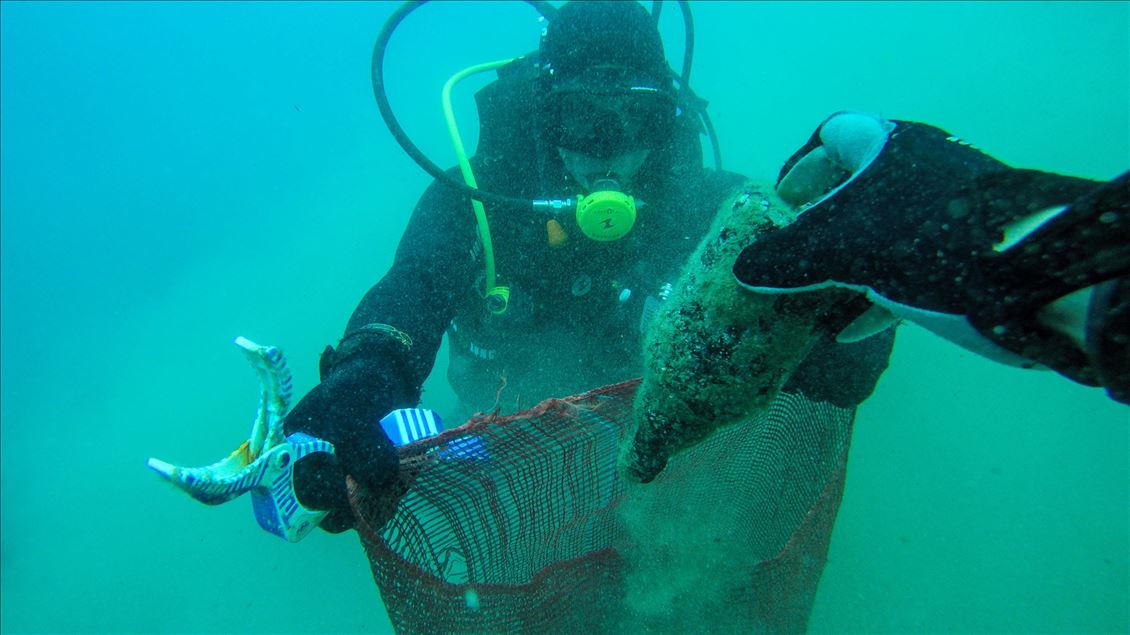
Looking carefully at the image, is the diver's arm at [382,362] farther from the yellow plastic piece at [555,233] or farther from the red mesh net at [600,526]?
the yellow plastic piece at [555,233]

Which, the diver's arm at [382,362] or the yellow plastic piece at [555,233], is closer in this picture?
the diver's arm at [382,362]

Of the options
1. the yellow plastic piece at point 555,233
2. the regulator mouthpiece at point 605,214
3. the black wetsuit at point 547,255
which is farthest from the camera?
the yellow plastic piece at point 555,233

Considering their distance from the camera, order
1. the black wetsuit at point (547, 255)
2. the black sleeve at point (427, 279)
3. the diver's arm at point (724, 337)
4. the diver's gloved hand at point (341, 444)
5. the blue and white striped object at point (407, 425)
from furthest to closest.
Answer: the black wetsuit at point (547, 255), the black sleeve at point (427, 279), the blue and white striped object at point (407, 425), the diver's gloved hand at point (341, 444), the diver's arm at point (724, 337)

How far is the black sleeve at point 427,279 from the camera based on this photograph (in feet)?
7.27

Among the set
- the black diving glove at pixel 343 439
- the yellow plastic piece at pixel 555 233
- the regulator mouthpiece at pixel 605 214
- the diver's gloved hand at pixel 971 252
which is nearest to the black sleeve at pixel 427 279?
the black diving glove at pixel 343 439

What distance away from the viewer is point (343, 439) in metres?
1.46

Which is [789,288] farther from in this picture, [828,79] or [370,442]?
[828,79]

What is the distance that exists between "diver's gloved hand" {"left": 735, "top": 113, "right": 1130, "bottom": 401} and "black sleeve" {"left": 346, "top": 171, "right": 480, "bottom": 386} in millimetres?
1571

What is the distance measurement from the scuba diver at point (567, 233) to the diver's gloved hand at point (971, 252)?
43.3 inches

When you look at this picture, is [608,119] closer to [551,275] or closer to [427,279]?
[551,275]

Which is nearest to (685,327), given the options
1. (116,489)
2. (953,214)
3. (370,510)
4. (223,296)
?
(953,214)

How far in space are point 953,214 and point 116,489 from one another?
491 inches

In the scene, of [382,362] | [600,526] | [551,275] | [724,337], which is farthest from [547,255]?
[724,337]

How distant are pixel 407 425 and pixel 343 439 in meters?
0.25
